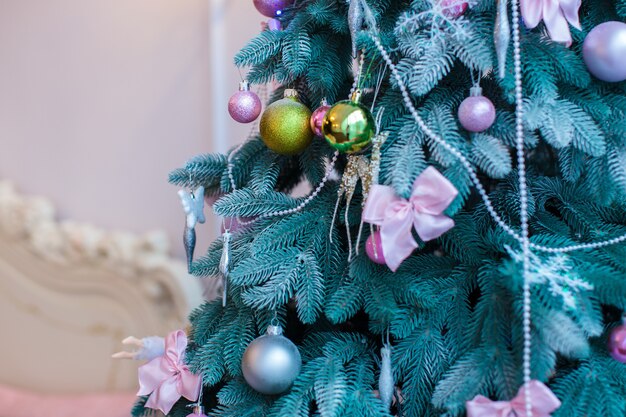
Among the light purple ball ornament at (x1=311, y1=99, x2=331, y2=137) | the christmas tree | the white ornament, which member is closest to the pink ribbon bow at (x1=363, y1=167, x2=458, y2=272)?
the christmas tree

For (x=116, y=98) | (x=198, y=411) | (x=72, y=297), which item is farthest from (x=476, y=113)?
(x=72, y=297)

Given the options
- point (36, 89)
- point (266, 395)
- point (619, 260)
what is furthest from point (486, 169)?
point (36, 89)

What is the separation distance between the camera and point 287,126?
0.59m

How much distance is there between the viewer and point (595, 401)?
48 centimetres

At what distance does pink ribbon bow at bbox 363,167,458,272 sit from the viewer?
485 millimetres

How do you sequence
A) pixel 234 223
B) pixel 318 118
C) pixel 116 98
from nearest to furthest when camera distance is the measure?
pixel 318 118, pixel 234 223, pixel 116 98

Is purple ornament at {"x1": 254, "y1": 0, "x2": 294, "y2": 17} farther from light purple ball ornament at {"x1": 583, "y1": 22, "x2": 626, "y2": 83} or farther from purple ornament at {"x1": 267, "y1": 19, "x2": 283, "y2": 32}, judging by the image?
light purple ball ornament at {"x1": 583, "y1": 22, "x2": 626, "y2": 83}

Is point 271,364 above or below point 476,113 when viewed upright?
below

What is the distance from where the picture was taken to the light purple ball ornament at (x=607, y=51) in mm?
513

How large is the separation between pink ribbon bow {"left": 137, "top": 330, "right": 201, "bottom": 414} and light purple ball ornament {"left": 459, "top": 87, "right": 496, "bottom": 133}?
38 centimetres

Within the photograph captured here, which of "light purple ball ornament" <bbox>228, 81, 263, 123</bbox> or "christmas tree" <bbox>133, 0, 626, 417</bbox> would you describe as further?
"light purple ball ornament" <bbox>228, 81, 263, 123</bbox>

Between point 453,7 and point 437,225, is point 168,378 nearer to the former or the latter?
point 437,225

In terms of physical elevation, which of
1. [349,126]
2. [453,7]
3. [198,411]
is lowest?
[198,411]

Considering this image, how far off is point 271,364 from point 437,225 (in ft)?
0.65
